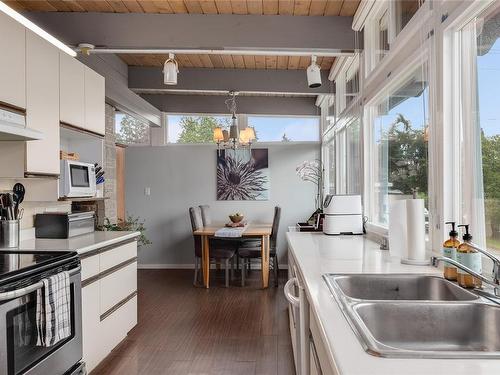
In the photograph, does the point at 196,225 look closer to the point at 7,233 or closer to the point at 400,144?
the point at 7,233

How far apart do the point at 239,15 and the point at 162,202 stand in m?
3.60

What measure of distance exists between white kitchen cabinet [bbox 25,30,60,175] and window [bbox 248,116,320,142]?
3.93 meters

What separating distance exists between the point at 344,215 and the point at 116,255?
1.85 meters

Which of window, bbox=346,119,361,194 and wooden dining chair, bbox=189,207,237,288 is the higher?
window, bbox=346,119,361,194

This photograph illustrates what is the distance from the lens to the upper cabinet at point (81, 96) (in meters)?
3.01

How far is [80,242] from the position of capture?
2762 mm

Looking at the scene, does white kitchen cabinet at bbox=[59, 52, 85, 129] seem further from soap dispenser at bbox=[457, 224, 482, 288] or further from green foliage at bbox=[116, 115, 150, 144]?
soap dispenser at bbox=[457, 224, 482, 288]

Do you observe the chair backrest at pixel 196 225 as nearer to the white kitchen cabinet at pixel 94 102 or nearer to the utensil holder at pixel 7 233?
the white kitchen cabinet at pixel 94 102

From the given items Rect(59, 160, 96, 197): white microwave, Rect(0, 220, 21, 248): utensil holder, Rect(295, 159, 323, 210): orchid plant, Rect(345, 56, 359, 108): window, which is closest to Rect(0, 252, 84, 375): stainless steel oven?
Rect(0, 220, 21, 248): utensil holder

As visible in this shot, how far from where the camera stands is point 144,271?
6.16 m

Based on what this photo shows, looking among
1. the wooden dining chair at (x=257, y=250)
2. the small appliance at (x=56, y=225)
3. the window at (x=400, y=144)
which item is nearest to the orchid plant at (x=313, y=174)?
the wooden dining chair at (x=257, y=250)

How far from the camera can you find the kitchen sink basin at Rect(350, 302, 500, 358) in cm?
126

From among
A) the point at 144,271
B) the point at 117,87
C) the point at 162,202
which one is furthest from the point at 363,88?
the point at 144,271

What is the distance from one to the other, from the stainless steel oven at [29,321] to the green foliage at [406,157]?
7.03 feet
